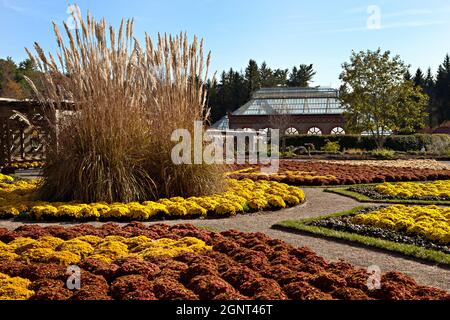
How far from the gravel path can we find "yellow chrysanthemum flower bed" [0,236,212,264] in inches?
56.5

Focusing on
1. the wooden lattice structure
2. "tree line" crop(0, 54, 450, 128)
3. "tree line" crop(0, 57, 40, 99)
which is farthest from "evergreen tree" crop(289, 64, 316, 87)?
the wooden lattice structure

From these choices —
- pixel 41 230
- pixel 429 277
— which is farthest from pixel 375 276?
pixel 41 230

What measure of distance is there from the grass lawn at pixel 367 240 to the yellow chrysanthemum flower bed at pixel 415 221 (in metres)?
0.53

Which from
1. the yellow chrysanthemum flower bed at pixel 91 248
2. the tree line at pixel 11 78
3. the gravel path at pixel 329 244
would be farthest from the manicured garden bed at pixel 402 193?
the tree line at pixel 11 78

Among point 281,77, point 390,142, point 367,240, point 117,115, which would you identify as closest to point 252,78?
point 281,77

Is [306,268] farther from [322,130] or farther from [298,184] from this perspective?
[322,130]

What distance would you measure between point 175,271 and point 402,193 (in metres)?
7.43

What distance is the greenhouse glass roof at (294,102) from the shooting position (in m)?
42.3

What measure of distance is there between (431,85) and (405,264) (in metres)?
61.8

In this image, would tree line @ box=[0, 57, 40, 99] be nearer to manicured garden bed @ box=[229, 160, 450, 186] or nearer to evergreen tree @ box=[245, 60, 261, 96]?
evergreen tree @ box=[245, 60, 261, 96]

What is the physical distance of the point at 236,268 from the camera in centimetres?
402

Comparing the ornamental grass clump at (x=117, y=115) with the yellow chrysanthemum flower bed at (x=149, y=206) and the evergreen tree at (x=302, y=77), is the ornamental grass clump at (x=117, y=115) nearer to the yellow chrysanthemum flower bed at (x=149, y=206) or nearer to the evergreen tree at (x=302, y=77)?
the yellow chrysanthemum flower bed at (x=149, y=206)

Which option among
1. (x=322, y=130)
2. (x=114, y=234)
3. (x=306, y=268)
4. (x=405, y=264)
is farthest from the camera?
(x=322, y=130)

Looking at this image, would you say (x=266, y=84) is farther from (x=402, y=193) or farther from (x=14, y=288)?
(x=14, y=288)
